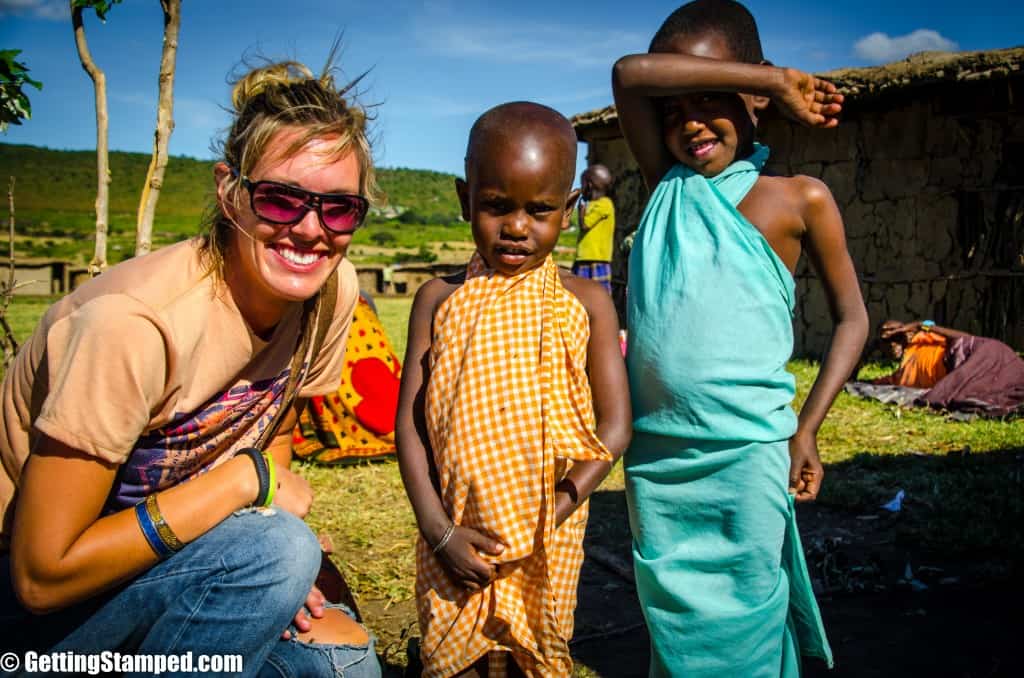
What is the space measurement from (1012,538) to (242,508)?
140 inches

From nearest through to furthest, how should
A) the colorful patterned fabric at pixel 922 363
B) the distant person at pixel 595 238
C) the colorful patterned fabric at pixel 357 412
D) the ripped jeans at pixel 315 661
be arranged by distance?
the ripped jeans at pixel 315 661, the colorful patterned fabric at pixel 357 412, the colorful patterned fabric at pixel 922 363, the distant person at pixel 595 238

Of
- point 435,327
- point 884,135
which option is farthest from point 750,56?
point 884,135

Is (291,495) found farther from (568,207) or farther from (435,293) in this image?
(568,207)

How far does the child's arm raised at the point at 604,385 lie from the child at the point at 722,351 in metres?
0.14

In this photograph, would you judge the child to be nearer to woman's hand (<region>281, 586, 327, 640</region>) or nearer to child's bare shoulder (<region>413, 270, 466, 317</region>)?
child's bare shoulder (<region>413, 270, 466, 317</region>)

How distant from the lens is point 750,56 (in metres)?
2.06

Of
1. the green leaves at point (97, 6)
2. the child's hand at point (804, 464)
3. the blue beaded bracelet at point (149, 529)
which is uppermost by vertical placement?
the green leaves at point (97, 6)

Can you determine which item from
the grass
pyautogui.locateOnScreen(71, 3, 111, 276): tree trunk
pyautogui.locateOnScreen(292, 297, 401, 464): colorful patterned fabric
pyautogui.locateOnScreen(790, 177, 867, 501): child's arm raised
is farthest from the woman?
pyautogui.locateOnScreen(292, 297, 401, 464): colorful patterned fabric

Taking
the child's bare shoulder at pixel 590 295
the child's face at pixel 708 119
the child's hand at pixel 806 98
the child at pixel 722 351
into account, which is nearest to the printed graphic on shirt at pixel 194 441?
the child's bare shoulder at pixel 590 295

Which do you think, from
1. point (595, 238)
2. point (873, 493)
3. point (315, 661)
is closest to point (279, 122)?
point (315, 661)

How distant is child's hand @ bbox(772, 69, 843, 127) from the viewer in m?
1.95

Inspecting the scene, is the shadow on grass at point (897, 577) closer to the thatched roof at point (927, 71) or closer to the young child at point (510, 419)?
the young child at point (510, 419)

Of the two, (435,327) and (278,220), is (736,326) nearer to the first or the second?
(435,327)

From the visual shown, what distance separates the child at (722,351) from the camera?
1.93 meters
